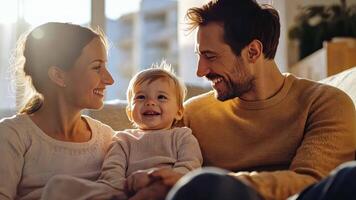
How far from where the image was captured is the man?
151 centimetres

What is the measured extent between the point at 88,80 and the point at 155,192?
442 mm

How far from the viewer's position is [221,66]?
5.39ft

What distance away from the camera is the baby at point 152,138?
1522 mm

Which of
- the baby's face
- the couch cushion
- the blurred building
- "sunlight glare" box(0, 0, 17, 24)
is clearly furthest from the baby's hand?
the blurred building

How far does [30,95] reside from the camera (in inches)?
Answer: 64.7

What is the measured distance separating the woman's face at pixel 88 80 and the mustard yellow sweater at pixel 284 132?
11.1 inches

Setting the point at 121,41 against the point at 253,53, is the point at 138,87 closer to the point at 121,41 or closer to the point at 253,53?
the point at 253,53

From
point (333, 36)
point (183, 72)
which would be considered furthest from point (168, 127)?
point (333, 36)

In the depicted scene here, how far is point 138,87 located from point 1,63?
129cm

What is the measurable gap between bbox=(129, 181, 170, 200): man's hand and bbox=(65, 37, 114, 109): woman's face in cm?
39

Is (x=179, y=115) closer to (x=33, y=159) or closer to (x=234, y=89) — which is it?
(x=234, y=89)

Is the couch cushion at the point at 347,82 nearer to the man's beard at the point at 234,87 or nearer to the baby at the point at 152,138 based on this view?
the man's beard at the point at 234,87

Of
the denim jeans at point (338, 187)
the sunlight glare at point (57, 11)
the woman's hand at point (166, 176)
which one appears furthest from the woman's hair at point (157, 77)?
the sunlight glare at point (57, 11)

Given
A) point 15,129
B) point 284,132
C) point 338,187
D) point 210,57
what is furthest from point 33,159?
point 338,187
